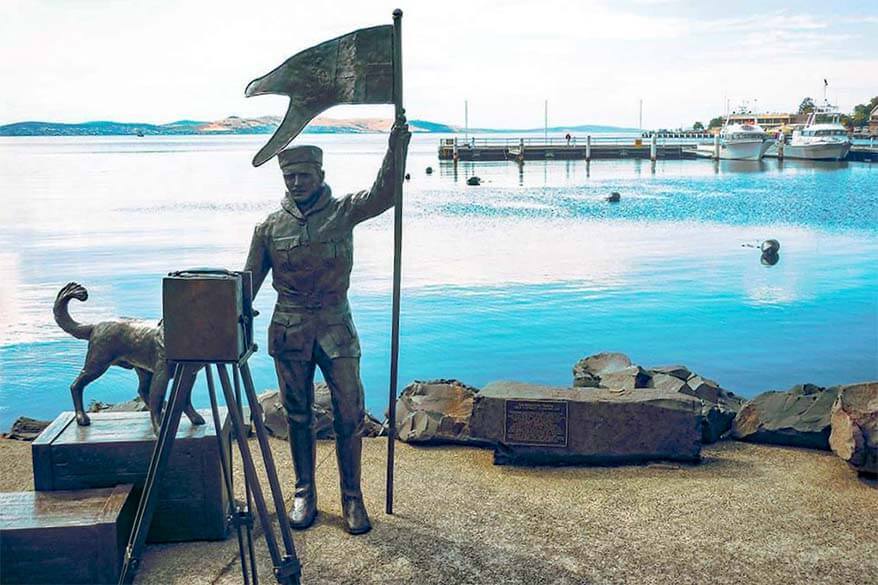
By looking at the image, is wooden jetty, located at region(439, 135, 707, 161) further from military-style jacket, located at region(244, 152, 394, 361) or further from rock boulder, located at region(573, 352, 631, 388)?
military-style jacket, located at region(244, 152, 394, 361)

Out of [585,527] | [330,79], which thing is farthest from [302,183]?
[585,527]

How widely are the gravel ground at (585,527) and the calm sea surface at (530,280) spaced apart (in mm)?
5394

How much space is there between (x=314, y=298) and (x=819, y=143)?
6559cm

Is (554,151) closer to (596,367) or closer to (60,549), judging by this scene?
(596,367)

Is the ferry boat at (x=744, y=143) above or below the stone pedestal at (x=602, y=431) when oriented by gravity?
above

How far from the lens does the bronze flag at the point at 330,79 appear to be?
5723mm

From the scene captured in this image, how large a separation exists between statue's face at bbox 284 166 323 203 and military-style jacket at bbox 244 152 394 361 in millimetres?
60

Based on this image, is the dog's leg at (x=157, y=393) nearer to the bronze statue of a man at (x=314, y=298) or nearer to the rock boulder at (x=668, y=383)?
the bronze statue of a man at (x=314, y=298)

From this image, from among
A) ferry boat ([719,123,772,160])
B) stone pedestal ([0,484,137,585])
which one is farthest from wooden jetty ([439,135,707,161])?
stone pedestal ([0,484,137,585])

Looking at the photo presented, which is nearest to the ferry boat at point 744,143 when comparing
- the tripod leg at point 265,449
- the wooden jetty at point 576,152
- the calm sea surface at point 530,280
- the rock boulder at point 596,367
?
the wooden jetty at point 576,152

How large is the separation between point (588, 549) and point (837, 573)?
54.9 inches

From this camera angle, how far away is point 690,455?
7000mm

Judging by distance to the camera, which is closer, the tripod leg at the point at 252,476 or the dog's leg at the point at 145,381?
the tripod leg at the point at 252,476

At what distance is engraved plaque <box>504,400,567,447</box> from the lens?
701 cm
